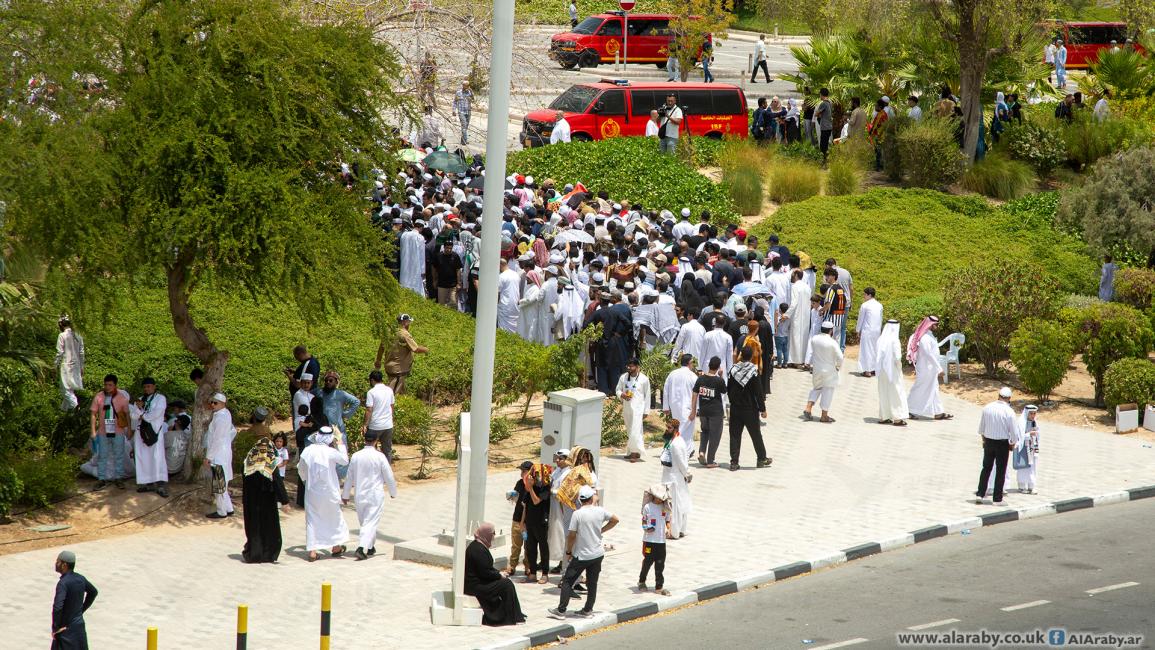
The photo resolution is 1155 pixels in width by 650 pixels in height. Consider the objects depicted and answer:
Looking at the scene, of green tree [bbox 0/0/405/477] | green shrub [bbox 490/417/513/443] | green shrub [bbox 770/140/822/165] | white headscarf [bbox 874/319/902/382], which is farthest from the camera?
green shrub [bbox 770/140/822/165]

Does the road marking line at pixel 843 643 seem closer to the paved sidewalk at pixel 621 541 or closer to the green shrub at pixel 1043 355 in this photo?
the paved sidewalk at pixel 621 541

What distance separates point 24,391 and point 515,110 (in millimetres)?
25079

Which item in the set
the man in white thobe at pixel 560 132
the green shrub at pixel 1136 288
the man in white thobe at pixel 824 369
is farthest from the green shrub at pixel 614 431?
the man in white thobe at pixel 560 132

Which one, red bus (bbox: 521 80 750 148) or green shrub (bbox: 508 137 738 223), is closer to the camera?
green shrub (bbox: 508 137 738 223)

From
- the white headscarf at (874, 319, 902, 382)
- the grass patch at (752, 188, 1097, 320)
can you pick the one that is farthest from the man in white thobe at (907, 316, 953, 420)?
the grass patch at (752, 188, 1097, 320)

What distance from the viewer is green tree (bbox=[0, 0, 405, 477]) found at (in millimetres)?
14977

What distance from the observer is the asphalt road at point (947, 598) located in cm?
1256

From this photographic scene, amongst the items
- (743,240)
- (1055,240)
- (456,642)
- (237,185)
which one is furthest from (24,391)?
(1055,240)

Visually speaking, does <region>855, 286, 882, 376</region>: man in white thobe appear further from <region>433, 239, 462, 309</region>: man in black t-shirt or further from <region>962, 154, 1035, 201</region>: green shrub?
<region>962, 154, 1035, 201</region>: green shrub

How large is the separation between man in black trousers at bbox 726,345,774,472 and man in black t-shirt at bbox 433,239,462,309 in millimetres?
7244

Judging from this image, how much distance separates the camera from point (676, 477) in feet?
49.5

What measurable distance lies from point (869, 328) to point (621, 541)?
26.4 ft

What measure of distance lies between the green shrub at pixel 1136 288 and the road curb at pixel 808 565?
822cm

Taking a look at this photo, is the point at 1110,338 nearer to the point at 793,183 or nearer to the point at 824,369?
the point at 824,369
